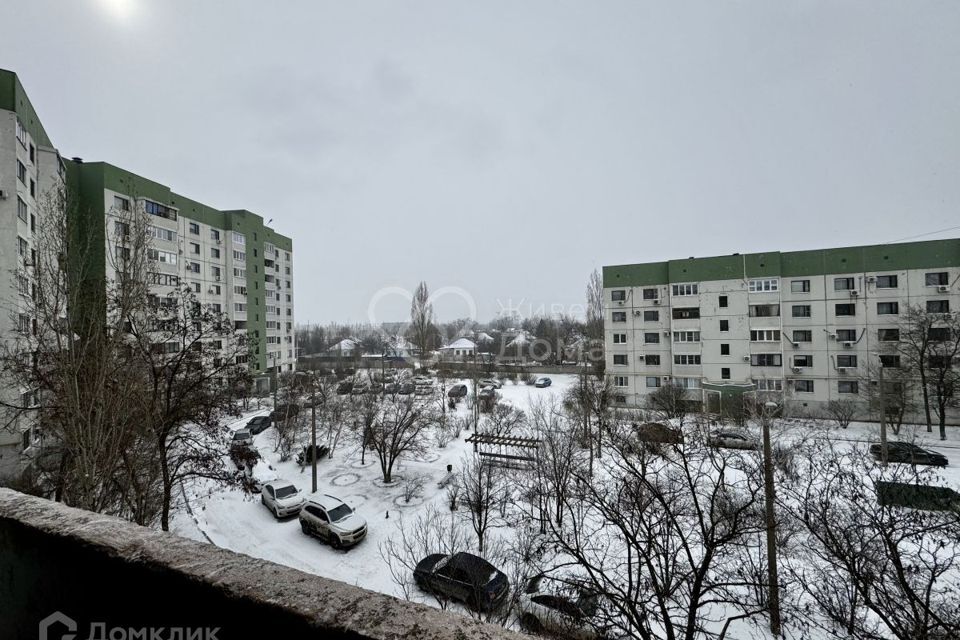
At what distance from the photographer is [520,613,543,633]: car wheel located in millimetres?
7307

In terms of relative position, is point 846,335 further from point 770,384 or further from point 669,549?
point 669,549

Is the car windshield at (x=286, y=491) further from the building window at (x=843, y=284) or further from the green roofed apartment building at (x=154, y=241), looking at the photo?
the building window at (x=843, y=284)

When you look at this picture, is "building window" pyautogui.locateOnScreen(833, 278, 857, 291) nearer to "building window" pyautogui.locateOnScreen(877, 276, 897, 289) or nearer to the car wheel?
"building window" pyautogui.locateOnScreen(877, 276, 897, 289)

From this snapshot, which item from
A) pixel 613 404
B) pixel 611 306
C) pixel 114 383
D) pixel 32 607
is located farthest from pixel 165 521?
pixel 611 306

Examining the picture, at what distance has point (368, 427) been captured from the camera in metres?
18.1

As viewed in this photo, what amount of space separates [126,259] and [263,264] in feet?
113

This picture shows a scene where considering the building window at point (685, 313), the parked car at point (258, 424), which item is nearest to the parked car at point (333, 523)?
the parked car at point (258, 424)

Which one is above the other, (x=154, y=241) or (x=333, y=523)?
(x=154, y=241)

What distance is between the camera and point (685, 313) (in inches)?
1118

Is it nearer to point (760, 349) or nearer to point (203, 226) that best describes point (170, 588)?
point (760, 349)

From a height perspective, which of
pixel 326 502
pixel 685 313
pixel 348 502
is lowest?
pixel 348 502

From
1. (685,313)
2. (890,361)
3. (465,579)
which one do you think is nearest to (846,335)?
(890,361)

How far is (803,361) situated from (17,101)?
4115 centimetres

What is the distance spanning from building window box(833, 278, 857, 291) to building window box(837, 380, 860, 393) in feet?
18.3
